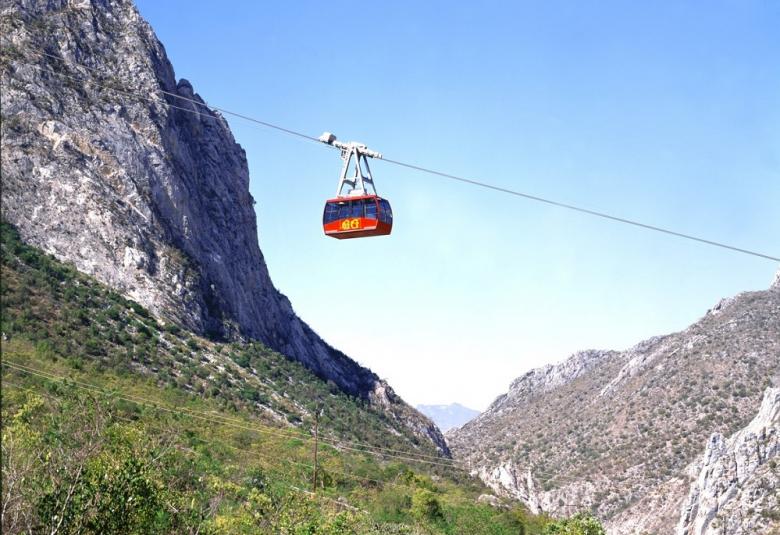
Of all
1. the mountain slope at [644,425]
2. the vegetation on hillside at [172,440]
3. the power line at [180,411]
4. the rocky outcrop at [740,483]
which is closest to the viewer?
the vegetation on hillside at [172,440]

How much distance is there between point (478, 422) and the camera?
6737 inches

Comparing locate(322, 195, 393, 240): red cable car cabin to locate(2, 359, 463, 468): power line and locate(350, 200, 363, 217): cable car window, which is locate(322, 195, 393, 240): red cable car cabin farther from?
locate(2, 359, 463, 468): power line

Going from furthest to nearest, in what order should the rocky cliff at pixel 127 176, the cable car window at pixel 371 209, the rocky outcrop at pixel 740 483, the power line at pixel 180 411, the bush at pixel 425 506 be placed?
1. the rocky cliff at pixel 127 176
2. the rocky outcrop at pixel 740 483
3. the bush at pixel 425 506
4. the power line at pixel 180 411
5. the cable car window at pixel 371 209

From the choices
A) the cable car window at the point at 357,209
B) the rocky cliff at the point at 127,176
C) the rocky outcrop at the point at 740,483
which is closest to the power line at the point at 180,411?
the cable car window at the point at 357,209

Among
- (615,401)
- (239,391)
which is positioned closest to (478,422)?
(615,401)

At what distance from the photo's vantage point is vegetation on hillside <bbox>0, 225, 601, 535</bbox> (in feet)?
84.4

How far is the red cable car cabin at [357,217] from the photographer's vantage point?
33156 mm

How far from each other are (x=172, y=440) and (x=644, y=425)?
86.7 meters

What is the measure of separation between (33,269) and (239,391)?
23.1 metres

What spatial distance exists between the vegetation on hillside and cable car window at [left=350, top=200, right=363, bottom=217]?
12131mm

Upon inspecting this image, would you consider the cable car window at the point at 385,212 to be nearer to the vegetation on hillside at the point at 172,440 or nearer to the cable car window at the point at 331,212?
the cable car window at the point at 331,212

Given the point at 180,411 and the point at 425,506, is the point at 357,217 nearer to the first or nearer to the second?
the point at 180,411

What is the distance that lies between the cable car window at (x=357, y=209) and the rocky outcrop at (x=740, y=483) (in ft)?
186


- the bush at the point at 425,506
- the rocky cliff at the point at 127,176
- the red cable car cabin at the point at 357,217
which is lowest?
the bush at the point at 425,506
